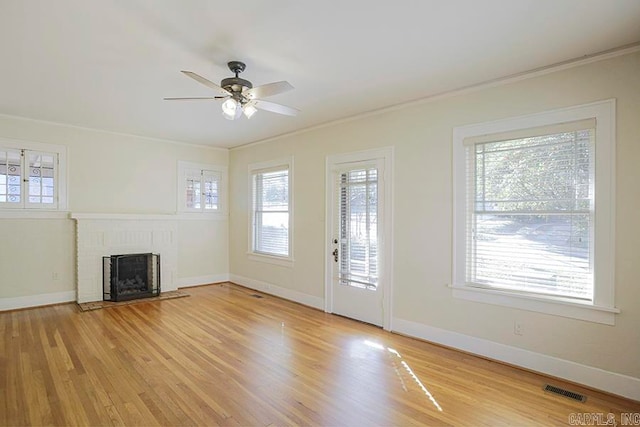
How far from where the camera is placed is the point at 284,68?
10.4ft

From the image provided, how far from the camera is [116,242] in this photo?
5633 mm

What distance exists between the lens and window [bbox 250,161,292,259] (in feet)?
19.1

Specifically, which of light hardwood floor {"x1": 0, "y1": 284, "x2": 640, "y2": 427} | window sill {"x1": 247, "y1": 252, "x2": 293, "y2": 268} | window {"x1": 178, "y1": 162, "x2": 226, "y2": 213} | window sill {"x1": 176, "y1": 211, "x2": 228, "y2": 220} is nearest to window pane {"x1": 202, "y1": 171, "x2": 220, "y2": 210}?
window {"x1": 178, "y1": 162, "x2": 226, "y2": 213}

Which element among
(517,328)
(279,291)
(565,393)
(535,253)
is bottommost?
(565,393)

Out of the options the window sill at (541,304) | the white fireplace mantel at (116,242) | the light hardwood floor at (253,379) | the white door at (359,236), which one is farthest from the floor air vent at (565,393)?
Result: the white fireplace mantel at (116,242)

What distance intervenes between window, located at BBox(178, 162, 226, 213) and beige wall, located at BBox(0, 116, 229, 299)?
0.14m

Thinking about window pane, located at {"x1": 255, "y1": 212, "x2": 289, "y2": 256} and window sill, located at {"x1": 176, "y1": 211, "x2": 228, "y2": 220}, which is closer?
window pane, located at {"x1": 255, "y1": 212, "x2": 289, "y2": 256}

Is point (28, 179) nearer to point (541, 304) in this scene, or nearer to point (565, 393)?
point (541, 304)

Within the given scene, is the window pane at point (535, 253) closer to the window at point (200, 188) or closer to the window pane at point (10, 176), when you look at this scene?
the window at point (200, 188)

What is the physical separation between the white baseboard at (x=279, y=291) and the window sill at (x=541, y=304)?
2209 mm

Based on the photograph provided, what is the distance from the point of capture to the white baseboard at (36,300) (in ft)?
16.0

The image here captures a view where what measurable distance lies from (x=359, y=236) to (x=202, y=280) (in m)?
3.71

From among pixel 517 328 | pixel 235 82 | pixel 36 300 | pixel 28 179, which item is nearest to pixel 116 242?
pixel 36 300

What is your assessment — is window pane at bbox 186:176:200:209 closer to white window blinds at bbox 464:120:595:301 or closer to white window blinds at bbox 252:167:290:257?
white window blinds at bbox 252:167:290:257
